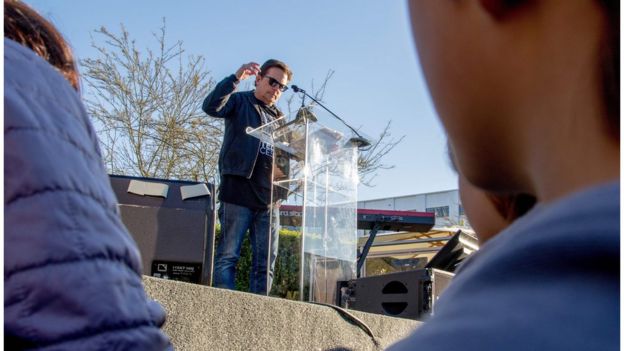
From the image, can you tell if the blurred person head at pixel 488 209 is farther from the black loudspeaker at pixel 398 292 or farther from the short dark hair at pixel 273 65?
the short dark hair at pixel 273 65

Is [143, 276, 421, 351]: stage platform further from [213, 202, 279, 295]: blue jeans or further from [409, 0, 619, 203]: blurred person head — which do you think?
[213, 202, 279, 295]: blue jeans

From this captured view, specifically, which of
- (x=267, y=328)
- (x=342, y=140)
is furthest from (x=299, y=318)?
(x=342, y=140)

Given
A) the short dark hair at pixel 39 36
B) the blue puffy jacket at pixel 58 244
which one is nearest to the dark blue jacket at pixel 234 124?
the short dark hair at pixel 39 36

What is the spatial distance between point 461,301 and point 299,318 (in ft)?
5.88

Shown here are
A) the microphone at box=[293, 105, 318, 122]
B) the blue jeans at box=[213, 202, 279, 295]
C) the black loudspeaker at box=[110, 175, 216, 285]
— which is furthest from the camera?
the microphone at box=[293, 105, 318, 122]

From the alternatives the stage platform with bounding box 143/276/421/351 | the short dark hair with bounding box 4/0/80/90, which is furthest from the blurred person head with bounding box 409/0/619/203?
the stage platform with bounding box 143/276/421/351

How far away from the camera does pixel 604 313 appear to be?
0.26 metres

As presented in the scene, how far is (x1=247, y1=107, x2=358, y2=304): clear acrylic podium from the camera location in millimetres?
3871

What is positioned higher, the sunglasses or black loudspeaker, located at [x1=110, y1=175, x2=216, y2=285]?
the sunglasses

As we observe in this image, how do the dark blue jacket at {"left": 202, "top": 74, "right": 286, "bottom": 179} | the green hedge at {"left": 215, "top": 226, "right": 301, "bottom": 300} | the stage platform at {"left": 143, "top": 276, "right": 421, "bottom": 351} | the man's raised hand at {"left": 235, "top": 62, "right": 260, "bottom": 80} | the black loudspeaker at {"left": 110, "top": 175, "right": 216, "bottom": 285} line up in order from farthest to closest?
1. the green hedge at {"left": 215, "top": 226, "right": 301, "bottom": 300}
2. the man's raised hand at {"left": 235, "top": 62, "right": 260, "bottom": 80}
3. the dark blue jacket at {"left": 202, "top": 74, "right": 286, "bottom": 179}
4. the black loudspeaker at {"left": 110, "top": 175, "right": 216, "bottom": 285}
5. the stage platform at {"left": 143, "top": 276, "right": 421, "bottom": 351}

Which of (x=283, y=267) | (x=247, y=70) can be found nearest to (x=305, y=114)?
(x=247, y=70)

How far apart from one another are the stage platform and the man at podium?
1199mm

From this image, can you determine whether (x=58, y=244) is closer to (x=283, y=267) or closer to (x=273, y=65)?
(x=273, y=65)

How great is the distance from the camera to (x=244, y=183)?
354 cm
